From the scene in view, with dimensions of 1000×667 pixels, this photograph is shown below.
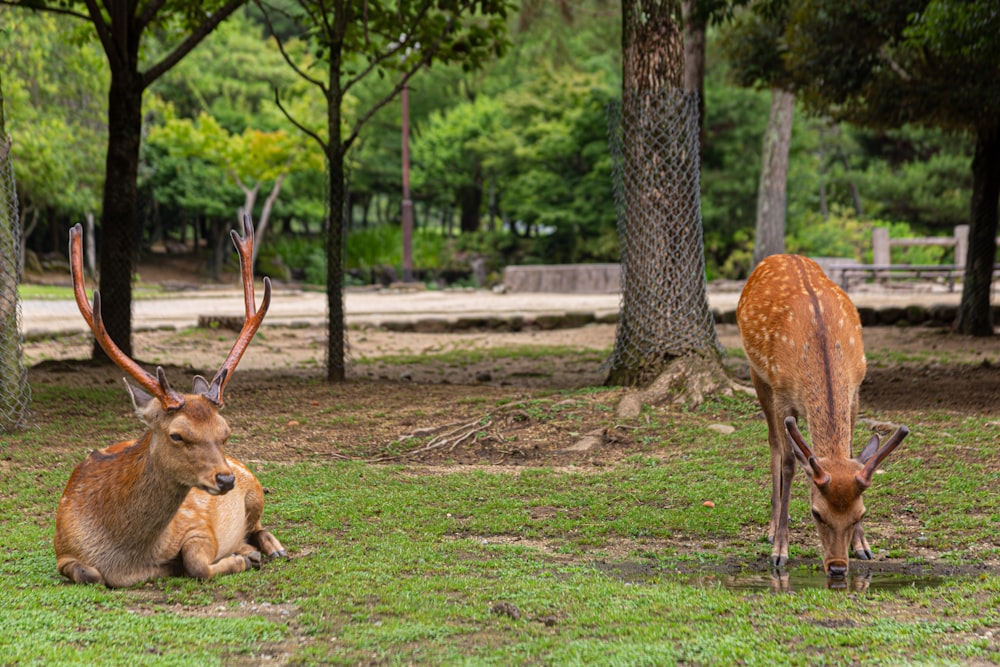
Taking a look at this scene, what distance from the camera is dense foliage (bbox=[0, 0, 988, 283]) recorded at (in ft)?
83.3

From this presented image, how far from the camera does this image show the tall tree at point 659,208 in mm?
8414

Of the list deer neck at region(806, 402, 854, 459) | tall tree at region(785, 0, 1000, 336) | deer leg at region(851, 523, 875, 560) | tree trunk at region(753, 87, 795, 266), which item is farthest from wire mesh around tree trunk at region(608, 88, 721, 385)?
tree trunk at region(753, 87, 795, 266)

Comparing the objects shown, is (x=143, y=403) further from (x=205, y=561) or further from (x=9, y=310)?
(x=9, y=310)

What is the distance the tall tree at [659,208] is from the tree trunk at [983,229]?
241 inches

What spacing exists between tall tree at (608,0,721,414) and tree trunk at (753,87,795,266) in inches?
619

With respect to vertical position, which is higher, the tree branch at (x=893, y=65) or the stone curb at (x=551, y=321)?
the tree branch at (x=893, y=65)

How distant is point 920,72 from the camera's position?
10562 millimetres

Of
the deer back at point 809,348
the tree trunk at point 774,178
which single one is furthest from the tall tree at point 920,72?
the tree trunk at point 774,178

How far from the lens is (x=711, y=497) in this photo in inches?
223

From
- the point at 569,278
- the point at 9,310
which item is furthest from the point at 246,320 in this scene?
the point at 569,278

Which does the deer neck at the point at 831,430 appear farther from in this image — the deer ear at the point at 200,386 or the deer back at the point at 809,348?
the deer ear at the point at 200,386

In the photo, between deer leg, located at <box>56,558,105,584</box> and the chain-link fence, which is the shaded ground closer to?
the chain-link fence

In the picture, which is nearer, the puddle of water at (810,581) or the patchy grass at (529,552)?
the patchy grass at (529,552)

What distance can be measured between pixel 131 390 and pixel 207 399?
28 cm
